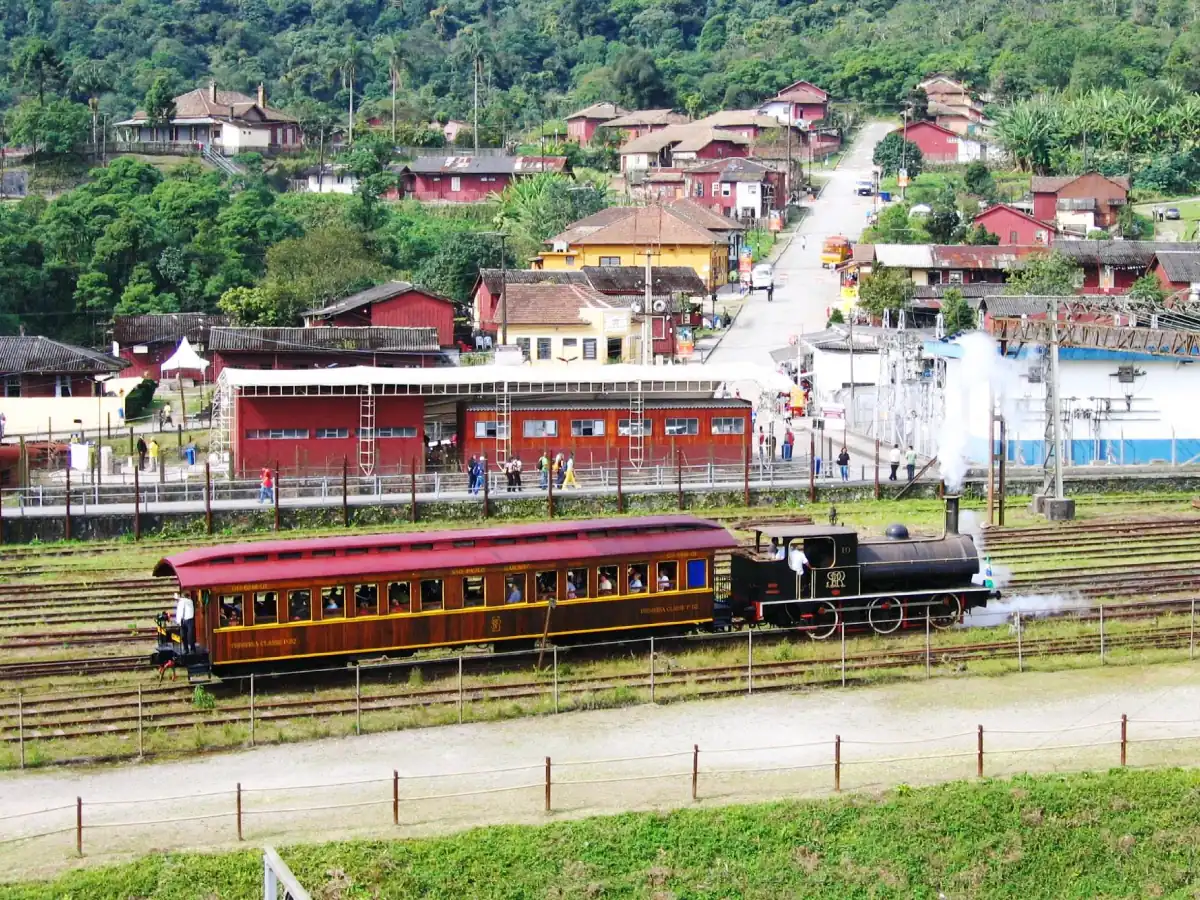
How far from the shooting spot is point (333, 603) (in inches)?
981

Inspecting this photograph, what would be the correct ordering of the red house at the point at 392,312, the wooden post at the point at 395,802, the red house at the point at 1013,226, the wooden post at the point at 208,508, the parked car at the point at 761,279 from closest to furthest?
the wooden post at the point at 395,802
the wooden post at the point at 208,508
the red house at the point at 392,312
the parked car at the point at 761,279
the red house at the point at 1013,226

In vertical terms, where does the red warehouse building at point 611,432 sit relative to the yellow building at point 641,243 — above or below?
below

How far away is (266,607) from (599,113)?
327 feet

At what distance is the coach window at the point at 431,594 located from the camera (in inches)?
1001

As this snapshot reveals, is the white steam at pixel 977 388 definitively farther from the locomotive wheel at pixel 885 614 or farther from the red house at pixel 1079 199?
the red house at pixel 1079 199

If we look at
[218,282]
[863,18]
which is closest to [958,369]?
[218,282]

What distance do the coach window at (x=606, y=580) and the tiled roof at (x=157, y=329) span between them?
4091 centimetres

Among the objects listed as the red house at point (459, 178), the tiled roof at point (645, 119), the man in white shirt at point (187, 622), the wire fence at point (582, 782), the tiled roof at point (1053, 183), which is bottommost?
the wire fence at point (582, 782)

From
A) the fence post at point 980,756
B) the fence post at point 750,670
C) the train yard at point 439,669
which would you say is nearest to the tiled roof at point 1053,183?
the train yard at point 439,669

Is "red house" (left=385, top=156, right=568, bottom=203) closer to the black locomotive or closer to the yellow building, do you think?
the yellow building

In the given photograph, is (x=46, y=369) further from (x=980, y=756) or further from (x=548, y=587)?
(x=980, y=756)

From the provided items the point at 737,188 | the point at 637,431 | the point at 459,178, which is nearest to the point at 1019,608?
the point at 637,431

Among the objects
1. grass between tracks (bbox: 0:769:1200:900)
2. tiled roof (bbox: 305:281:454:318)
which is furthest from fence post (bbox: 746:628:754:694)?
tiled roof (bbox: 305:281:454:318)

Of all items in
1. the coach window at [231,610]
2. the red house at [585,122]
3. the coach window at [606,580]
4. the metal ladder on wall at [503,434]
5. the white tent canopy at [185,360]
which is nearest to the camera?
the coach window at [231,610]
